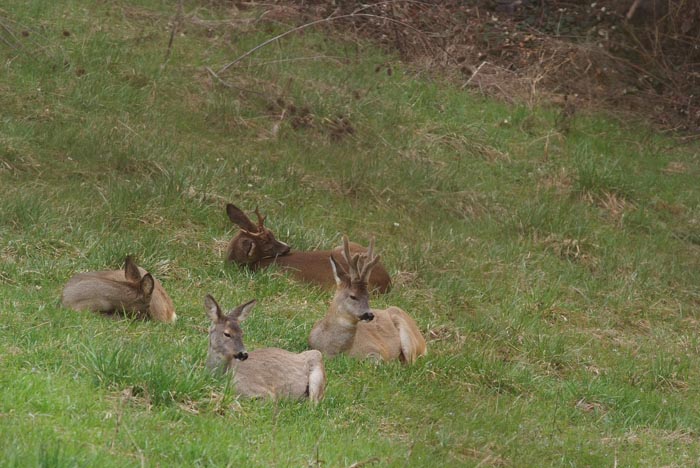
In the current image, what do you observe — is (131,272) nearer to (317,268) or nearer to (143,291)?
(143,291)

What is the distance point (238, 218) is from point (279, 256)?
0.56 m

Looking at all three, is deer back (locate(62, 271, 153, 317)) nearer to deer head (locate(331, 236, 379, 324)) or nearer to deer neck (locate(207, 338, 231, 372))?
deer head (locate(331, 236, 379, 324))

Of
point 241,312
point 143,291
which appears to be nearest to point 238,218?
point 143,291

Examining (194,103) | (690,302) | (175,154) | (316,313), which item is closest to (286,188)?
(175,154)

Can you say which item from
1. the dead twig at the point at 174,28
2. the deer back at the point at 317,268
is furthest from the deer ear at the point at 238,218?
the dead twig at the point at 174,28

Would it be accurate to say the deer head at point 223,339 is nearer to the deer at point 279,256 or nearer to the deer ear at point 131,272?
the deer ear at point 131,272

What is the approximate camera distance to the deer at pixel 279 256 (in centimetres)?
1014

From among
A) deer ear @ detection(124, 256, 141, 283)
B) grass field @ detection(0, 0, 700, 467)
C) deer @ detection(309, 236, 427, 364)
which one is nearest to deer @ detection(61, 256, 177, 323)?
deer ear @ detection(124, 256, 141, 283)

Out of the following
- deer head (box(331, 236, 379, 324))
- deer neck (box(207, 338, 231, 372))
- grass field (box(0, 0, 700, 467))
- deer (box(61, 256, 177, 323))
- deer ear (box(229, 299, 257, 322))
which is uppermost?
deer ear (box(229, 299, 257, 322))

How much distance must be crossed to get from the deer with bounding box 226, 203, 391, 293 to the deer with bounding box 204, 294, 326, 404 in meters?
3.04

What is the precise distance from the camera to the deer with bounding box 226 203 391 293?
399 inches

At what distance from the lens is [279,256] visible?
10.5 meters

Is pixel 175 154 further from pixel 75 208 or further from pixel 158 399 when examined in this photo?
pixel 158 399

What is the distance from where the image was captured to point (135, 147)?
477 inches
